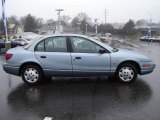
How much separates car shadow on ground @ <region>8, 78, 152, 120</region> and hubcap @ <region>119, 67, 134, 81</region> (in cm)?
24

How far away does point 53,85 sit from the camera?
7.05m

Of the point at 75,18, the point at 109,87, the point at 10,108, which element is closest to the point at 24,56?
the point at 10,108

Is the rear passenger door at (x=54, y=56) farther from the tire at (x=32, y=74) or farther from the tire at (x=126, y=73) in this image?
the tire at (x=126, y=73)

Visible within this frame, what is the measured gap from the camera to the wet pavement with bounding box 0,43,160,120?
4.68 metres

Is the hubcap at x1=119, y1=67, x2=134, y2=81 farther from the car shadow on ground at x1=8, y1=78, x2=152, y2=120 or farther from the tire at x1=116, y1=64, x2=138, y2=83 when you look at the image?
the car shadow on ground at x1=8, y1=78, x2=152, y2=120

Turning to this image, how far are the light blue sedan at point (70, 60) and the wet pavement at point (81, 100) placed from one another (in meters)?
0.36

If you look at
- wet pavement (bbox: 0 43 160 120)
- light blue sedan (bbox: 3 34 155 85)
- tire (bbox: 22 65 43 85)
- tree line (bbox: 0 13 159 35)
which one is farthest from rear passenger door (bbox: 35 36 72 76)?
tree line (bbox: 0 13 159 35)

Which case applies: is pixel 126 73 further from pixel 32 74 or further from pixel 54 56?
pixel 32 74

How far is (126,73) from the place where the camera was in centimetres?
705

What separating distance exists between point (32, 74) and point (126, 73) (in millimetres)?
2816

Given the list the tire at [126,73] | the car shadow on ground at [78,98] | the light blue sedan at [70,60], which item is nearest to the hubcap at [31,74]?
the light blue sedan at [70,60]

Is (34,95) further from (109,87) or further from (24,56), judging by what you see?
(109,87)

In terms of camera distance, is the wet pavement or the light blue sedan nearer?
the wet pavement

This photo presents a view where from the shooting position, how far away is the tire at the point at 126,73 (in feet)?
23.1
